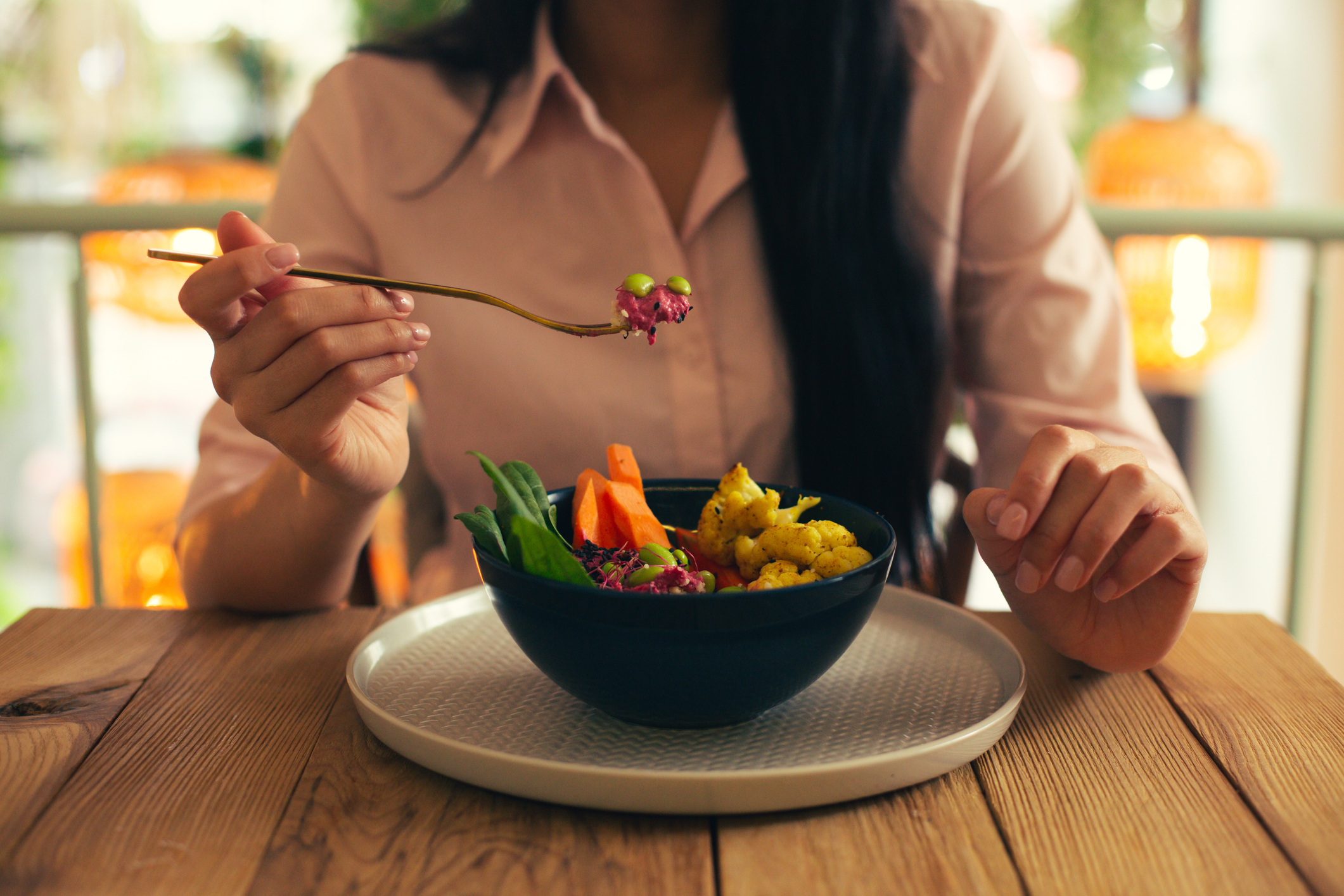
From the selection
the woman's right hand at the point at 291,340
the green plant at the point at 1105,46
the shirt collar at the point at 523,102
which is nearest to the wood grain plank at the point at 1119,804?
the woman's right hand at the point at 291,340

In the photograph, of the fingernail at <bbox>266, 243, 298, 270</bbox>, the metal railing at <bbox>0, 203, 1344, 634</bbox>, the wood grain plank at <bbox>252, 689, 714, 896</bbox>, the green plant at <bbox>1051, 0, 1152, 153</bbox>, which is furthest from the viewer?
the green plant at <bbox>1051, 0, 1152, 153</bbox>

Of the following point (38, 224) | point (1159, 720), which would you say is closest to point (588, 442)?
point (1159, 720)

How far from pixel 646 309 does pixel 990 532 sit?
30 centimetres

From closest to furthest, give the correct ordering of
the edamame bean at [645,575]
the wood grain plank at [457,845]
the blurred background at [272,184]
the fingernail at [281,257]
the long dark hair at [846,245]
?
1. the wood grain plank at [457,845]
2. the edamame bean at [645,575]
3. the fingernail at [281,257]
4. the long dark hair at [846,245]
5. the blurred background at [272,184]

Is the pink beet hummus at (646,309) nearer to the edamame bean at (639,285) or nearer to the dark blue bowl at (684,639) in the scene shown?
the edamame bean at (639,285)

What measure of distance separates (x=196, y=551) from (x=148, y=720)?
367mm

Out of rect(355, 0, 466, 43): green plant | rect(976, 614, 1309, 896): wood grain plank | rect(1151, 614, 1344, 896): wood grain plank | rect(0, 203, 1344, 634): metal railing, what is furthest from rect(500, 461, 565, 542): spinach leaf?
rect(355, 0, 466, 43): green plant

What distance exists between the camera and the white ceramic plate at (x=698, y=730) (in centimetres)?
58

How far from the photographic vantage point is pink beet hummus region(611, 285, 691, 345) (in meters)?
0.76

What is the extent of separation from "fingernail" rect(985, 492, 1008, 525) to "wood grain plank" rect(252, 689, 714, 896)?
0.31 metres

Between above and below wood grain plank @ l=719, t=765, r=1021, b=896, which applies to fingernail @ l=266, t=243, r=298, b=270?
above

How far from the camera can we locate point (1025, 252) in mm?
1287

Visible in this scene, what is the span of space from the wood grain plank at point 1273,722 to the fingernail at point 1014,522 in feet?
0.56

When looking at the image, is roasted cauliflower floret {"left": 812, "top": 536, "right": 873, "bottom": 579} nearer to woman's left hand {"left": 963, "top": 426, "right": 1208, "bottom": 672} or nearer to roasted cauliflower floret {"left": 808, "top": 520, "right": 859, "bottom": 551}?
roasted cauliflower floret {"left": 808, "top": 520, "right": 859, "bottom": 551}
